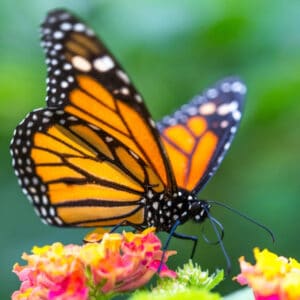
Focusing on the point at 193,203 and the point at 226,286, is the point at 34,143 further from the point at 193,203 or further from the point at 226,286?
the point at 226,286

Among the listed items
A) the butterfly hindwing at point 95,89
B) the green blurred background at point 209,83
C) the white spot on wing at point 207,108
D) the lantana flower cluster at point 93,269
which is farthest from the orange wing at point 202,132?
the lantana flower cluster at point 93,269

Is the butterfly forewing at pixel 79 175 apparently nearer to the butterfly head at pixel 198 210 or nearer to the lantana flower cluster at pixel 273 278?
the butterfly head at pixel 198 210

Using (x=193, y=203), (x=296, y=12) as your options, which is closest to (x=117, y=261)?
(x=193, y=203)

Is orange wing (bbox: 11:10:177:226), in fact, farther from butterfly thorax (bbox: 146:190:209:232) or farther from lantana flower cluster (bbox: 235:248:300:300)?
lantana flower cluster (bbox: 235:248:300:300)

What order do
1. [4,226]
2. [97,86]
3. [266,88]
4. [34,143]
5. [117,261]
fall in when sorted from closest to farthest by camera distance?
[117,261] < [97,86] < [34,143] < [266,88] < [4,226]

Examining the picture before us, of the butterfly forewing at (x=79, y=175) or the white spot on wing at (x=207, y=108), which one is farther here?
the white spot on wing at (x=207, y=108)

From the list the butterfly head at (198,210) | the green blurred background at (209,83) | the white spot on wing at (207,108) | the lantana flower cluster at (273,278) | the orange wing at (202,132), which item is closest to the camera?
the lantana flower cluster at (273,278)

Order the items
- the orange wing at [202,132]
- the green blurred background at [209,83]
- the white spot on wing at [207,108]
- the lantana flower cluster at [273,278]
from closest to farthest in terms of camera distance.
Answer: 1. the lantana flower cluster at [273,278]
2. the orange wing at [202,132]
3. the white spot on wing at [207,108]
4. the green blurred background at [209,83]

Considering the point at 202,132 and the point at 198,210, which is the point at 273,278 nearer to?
the point at 198,210
